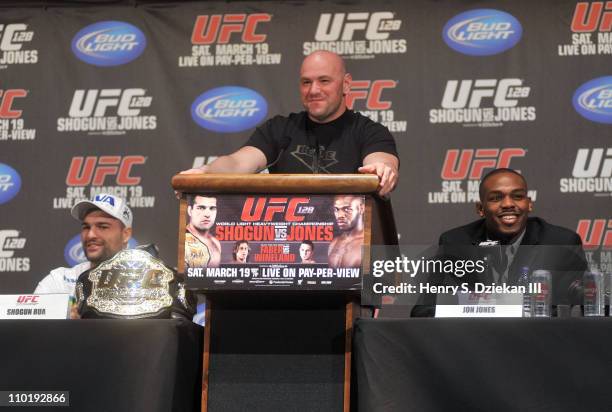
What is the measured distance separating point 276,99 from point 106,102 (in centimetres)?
92

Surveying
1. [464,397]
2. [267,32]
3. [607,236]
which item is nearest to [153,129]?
[267,32]

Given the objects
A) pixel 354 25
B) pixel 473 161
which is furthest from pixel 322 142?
pixel 354 25

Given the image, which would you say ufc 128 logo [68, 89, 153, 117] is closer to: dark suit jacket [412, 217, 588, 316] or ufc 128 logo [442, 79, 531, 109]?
ufc 128 logo [442, 79, 531, 109]

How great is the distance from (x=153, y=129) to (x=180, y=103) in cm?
20

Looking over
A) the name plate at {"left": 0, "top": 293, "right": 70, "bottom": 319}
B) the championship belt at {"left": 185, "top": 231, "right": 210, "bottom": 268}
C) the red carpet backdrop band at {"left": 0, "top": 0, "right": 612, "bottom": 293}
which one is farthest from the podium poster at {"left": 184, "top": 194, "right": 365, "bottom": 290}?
the red carpet backdrop band at {"left": 0, "top": 0, "right": 612, "bottom": 293}

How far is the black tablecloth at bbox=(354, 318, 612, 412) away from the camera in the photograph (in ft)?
6.01

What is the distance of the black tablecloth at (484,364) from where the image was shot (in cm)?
183

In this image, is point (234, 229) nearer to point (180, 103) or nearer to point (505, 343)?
point (505, 343)

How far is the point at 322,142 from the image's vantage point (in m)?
2.77

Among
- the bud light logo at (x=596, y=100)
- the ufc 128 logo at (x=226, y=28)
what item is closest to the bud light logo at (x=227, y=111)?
the ufc 128 logo at (x=226, y=28)

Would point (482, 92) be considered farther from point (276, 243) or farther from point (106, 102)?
point (276, 243)

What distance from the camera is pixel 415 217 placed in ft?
14.7

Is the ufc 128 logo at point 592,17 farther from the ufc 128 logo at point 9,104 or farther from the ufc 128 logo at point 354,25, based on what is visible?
the ufc 128 logo at point 9,104

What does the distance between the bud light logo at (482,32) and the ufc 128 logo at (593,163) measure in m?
0.69
